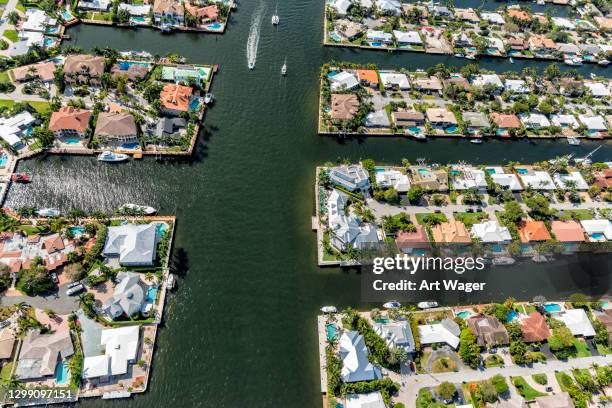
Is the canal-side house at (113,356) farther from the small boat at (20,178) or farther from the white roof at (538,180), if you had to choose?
the white roof at (538,180)

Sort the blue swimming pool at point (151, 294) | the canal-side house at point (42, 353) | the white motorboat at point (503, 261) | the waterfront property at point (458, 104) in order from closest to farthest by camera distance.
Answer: the canal-side house at point (42, 353) → the blue swimming pool at point (151, 294) → the white motorboat at point (503, 261) → the waterfront property at point (458, 104)

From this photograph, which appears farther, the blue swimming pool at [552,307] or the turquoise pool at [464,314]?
the blue swimming pool at [552,307]

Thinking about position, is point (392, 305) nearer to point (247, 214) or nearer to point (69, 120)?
point (247, 214)

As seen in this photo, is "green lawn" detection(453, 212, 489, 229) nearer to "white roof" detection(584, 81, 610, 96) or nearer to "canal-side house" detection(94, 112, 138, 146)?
"white roof" detection(584, 81, 610, 96)

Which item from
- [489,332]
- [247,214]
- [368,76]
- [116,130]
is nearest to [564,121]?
[368,76]

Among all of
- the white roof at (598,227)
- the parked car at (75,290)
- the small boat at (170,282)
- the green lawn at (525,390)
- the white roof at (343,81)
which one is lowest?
the green lawn at (525,390)

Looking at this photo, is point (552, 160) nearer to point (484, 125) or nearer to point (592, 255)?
point (484, 125)

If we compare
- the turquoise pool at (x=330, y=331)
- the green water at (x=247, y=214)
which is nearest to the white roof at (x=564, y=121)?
the green water at (x=247, y=214)
